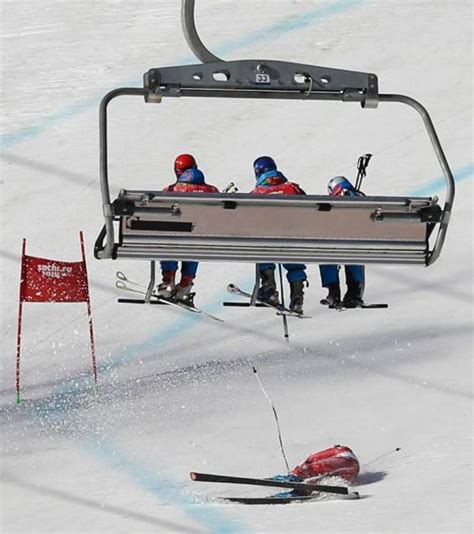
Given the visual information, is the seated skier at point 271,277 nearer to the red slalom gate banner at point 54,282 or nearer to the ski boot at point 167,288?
the ski boot at point 167,288

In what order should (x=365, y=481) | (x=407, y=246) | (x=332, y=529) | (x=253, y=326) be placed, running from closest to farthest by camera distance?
(x=407, y=246)
(x=332, y=529)
(x=365, y=481)
(x=253, y=326)

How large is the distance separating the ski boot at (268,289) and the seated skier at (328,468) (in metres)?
1.10

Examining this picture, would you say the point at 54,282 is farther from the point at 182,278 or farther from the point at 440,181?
the point at 440,181

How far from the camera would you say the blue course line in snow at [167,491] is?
10391mm

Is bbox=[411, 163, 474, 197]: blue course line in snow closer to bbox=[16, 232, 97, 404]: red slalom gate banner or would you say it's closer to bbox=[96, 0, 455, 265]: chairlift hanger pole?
bbox=[16, 232, 97, 404]: red slalom gate banner

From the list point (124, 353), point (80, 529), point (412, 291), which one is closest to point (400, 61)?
point (412, 291)

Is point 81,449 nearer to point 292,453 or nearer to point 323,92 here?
point 292,453

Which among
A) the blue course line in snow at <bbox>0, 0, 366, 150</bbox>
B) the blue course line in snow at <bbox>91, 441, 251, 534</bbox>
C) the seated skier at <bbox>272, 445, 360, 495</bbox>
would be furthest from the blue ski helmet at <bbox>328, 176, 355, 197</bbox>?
the blue course line in snow at <bbox>0, 0, 366, 150</bbox>

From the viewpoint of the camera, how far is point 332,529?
10.0 metres

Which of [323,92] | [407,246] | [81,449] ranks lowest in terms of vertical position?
[81,449]

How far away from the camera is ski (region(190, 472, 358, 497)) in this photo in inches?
432

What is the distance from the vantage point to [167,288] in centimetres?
1141

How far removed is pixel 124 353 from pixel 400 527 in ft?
Result: 16.0

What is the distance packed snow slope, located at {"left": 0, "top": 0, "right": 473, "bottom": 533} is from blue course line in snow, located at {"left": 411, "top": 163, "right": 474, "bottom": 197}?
0.02 metres
